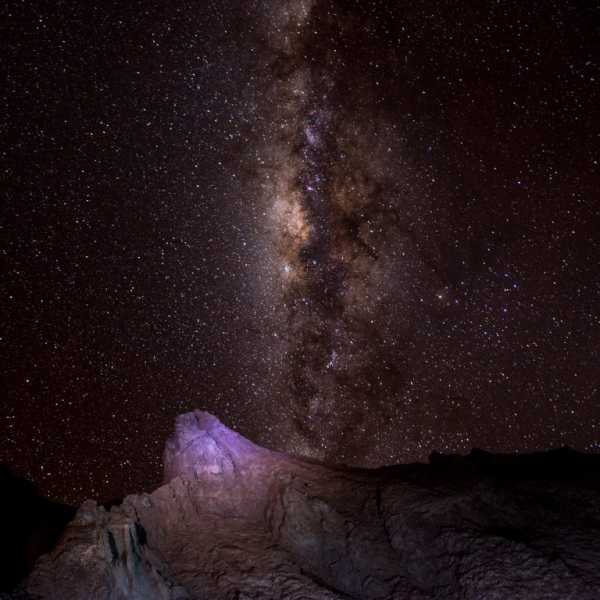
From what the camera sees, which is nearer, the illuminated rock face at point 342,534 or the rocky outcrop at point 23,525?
the illuminated rock face at point 342,534

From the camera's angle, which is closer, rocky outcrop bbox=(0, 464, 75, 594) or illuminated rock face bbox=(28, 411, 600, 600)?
illuminated rock face bbox=(28, 411, 600, 600)

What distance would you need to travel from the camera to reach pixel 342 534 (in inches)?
250

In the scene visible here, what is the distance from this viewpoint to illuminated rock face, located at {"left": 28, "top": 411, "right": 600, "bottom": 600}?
4.93 metres

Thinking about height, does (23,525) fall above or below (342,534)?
below

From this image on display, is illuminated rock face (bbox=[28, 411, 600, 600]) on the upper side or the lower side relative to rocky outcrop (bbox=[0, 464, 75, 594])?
upper

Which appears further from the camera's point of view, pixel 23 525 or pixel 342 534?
pixel 23 525

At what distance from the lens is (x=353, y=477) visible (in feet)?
25.5

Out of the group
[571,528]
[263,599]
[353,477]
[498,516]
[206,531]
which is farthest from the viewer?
[353,477]

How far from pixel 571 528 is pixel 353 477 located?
348 centimetres

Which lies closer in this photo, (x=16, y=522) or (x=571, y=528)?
(x=571, y=528)

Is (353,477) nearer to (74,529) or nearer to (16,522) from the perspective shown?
(74,529)

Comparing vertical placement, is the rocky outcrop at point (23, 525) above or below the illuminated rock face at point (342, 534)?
below

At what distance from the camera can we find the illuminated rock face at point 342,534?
4.93m

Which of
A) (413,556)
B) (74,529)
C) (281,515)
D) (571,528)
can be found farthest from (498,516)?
(74,529)
